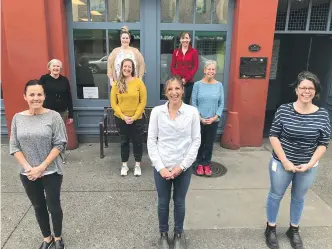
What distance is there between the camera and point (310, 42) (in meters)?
8.10

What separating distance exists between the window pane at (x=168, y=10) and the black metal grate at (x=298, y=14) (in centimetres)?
229

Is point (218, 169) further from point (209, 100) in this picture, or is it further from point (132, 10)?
point (132, 10)

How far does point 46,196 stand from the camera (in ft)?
9.12

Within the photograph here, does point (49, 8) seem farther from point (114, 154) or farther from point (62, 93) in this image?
point (114, 154)

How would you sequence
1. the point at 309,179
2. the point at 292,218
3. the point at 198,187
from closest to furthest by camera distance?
the point at 309,179, the point at 292,218, the point at 198,187

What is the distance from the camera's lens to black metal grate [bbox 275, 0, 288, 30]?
226 inches

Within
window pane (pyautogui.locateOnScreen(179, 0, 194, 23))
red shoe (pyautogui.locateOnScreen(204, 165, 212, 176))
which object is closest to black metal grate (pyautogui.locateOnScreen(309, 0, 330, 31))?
window pane (pyautogui.locateOnScreen(179, 0, 194, 23))

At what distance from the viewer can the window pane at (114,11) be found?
5603 millimetres

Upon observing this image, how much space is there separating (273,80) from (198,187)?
20.5 feet

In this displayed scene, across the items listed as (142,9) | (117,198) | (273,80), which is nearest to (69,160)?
(117,198)

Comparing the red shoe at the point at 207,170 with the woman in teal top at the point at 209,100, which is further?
the red shoe at the point at 207,170

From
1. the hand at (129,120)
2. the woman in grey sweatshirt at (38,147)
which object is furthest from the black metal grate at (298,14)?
the woman in grey sweatshirt at (38,147)

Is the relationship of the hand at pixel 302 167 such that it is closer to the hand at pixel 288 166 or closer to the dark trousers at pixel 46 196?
the hand at pixel 288 166

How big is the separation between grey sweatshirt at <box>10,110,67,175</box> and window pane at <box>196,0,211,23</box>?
3966 millimetres
